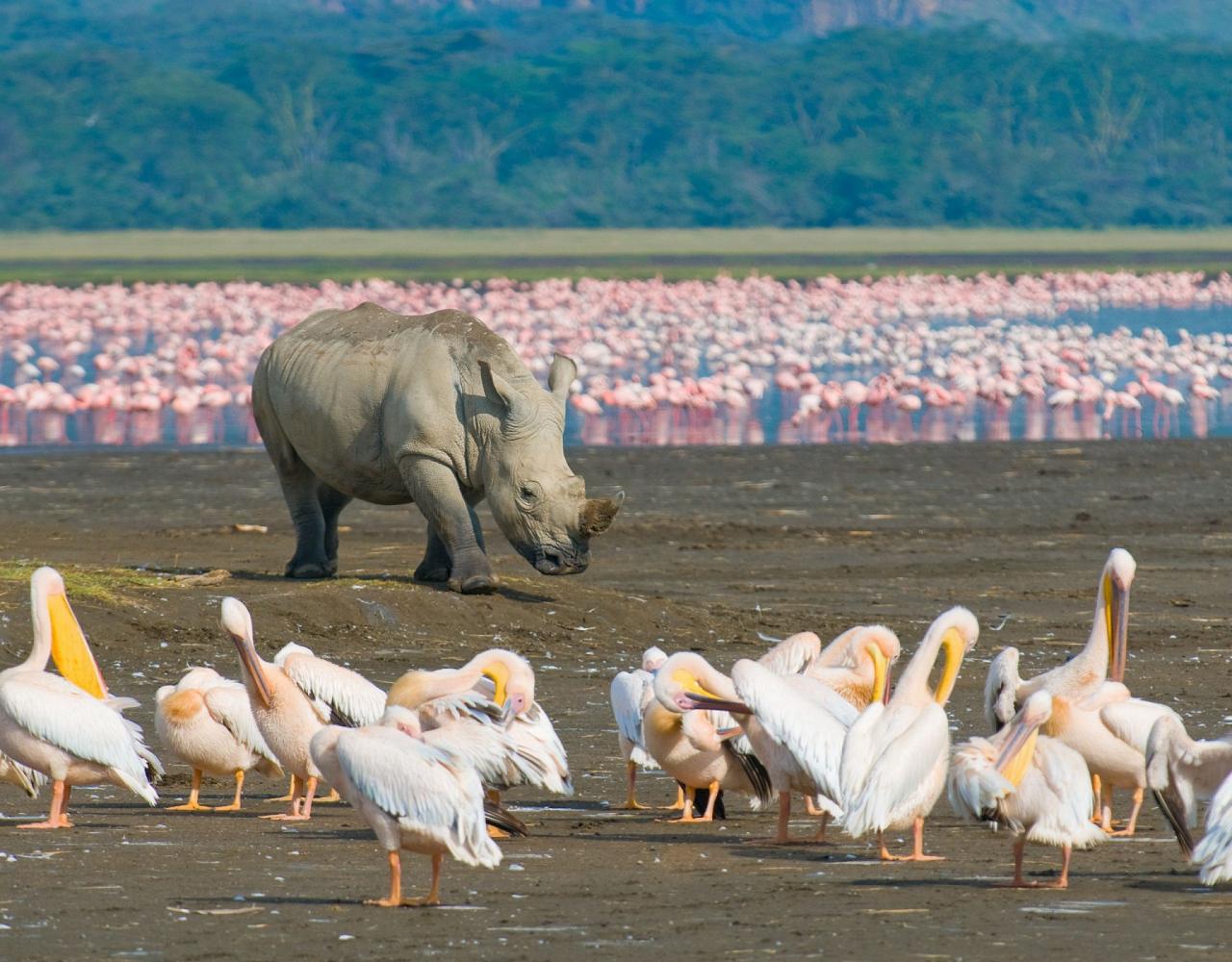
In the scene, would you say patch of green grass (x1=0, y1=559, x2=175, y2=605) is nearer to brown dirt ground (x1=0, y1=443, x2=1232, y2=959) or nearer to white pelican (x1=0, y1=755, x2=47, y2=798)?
brown dirt ground (x1=0, y1=443, x2=1232, y2=959)

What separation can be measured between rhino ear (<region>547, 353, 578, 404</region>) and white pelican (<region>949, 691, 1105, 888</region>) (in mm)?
6878

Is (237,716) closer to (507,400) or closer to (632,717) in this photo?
(632,717)

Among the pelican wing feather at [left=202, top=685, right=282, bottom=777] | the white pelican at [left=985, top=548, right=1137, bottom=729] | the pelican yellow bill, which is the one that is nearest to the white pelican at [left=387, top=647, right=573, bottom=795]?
the pelican wing feather at [left=202, top=685, right=282, bottom=777]

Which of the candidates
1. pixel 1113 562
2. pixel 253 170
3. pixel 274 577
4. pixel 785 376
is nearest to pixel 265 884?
pixel 1113 562

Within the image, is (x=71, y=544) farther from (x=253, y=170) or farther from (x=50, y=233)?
(x=253, y=170)

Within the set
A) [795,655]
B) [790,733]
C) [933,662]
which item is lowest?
[795,655]

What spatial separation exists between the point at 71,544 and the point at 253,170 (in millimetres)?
123424

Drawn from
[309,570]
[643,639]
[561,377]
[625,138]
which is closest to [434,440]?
[561,377]

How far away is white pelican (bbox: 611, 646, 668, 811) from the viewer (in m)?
8.98

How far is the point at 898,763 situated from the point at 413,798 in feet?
5.27

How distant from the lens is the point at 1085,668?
9023 millimetres

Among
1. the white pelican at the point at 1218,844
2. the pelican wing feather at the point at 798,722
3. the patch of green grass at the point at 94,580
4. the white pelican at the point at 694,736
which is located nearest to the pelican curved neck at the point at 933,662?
the pelican wing feather at the point at 798,722

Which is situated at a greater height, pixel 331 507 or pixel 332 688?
pixel 332 688

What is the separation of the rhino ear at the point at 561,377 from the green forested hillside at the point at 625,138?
113m
